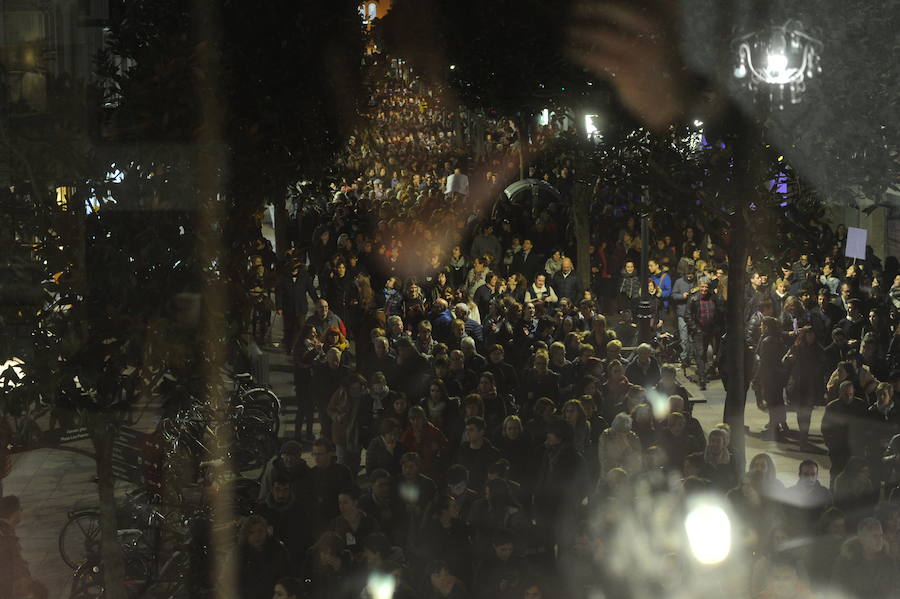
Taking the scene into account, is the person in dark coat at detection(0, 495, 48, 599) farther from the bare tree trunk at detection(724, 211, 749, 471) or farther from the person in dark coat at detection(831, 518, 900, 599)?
the bare tree trunk at detection(724, 211, 749, 471)

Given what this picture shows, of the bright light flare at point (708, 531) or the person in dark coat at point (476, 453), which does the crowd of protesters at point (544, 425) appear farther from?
the bright light flare at point (708, 531)

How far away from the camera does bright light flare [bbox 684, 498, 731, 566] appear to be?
361 inches

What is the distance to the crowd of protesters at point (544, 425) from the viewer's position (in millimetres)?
8938

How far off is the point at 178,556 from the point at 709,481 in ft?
13.4

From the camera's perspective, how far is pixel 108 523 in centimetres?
852

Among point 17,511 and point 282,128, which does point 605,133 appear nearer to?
point 282,128

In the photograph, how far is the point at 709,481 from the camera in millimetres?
9625

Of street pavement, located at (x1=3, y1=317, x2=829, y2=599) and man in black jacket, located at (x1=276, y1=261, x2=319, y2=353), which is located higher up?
man in black jacket, located at (x1=276, y1=261, x2=319, y2=353)

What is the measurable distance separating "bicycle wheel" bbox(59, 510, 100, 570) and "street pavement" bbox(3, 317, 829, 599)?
0.21 meters

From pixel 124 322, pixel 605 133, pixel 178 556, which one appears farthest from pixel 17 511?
pixel 605 133

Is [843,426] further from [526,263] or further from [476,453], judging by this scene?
[526,263]

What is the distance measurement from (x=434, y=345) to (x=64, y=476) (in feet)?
14.0

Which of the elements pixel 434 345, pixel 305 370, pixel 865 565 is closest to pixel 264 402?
pixel 305 370

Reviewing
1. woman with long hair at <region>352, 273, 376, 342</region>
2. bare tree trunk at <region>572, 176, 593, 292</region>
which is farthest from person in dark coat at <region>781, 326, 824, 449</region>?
bare tree trunk at <region>572, 176, 593, 292</region>
